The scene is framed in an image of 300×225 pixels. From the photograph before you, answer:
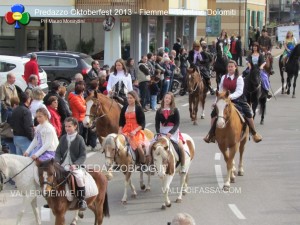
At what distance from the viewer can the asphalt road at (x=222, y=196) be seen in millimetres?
12430

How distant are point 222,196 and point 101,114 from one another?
11.5 feet

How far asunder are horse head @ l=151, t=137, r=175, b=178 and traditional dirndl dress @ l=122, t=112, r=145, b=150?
871mm

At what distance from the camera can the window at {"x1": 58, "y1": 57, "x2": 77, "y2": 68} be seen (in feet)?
94.9

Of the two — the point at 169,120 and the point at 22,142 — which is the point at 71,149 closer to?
the point at 169,120

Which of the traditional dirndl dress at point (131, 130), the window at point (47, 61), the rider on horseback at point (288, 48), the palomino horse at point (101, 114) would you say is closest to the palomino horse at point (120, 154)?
the traditional dirndl dress at point (131, 130)

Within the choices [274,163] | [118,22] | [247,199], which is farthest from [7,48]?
[247,199]

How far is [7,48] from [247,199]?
25.4 m

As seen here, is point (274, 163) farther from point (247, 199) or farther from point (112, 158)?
point (112, 158)

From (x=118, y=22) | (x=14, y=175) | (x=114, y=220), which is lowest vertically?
(x=114, y=220)

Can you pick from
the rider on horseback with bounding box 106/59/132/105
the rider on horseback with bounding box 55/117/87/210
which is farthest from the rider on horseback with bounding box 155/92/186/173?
the rider on horseback with bounding box 106/59/132/105

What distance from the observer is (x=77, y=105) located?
56.1 feet

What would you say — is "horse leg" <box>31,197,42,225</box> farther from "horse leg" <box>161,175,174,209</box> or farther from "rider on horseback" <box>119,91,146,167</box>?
"rider on horseback" <box>119,91,146,167</box>

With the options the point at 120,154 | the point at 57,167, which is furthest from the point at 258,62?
the point at 57,167

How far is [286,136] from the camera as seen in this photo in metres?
21.0
